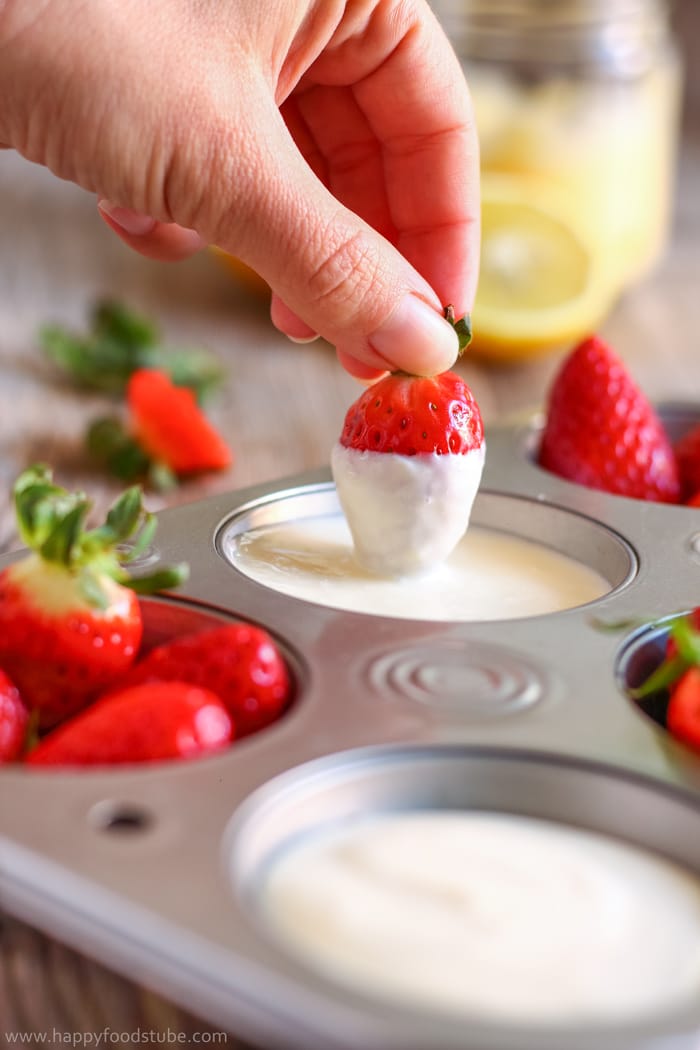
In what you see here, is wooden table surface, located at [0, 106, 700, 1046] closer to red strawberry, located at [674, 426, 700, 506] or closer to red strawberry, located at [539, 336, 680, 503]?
red strawberry, located at [674, 426, 700, 506]

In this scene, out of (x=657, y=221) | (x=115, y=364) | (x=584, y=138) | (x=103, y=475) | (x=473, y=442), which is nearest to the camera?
(x=473, y=442)

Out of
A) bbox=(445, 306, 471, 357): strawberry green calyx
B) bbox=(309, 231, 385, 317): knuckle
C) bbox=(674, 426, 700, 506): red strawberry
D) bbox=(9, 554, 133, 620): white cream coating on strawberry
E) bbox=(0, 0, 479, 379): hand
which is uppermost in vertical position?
bbox=(0, 0, 479, 379): hand

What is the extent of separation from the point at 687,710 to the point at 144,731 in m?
0.34

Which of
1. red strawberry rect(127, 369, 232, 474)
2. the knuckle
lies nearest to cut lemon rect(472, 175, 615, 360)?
red strawberry rect(127, 369, 232, 474)

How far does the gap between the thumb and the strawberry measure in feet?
0.69

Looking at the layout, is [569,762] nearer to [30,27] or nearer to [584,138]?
[30,27]

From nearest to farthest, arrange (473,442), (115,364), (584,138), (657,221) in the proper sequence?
(473,442), (115,364), (584,138), (657,221)

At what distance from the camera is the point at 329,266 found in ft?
3.31

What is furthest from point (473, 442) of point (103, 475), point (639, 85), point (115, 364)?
point (639, 85)

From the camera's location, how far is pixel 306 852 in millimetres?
808

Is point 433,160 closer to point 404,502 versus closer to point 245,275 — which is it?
→ point 404,502

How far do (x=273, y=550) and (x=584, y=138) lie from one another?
120 cm

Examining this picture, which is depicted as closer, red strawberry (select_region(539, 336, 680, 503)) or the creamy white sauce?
the creamy white sauce

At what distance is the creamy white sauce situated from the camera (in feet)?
3.78
